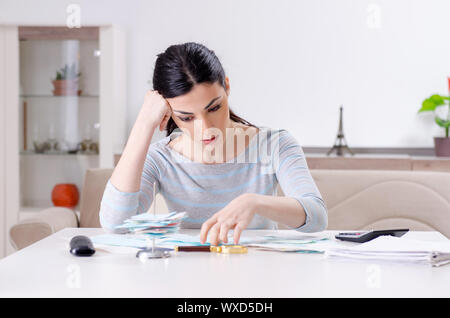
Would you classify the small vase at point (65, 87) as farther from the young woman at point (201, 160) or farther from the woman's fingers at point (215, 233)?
the woman's fingers at point (215, 233)

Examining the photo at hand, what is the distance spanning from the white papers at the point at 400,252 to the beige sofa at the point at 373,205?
985 mm

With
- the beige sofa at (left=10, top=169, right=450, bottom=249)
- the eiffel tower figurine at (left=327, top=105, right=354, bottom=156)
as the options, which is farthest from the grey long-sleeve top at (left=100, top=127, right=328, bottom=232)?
the eiffel tower figurine at (left=327, top=105, right=354, bottom=156)

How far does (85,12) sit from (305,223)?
9.52ft

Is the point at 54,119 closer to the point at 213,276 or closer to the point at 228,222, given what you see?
the point at 228,222

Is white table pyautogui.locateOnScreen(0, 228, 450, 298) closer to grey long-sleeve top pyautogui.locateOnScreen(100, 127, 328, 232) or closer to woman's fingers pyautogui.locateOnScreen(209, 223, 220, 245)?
woman's fingers pyautogui.locateOnScreen(209, 223, 220, 245)

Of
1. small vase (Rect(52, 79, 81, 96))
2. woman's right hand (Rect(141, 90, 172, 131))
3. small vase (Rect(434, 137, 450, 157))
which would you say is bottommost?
small vase (Rect(434, 137, 450, 157))

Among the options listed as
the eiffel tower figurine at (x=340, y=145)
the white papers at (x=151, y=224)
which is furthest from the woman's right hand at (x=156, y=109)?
the eiffel tower figurine at (x=340, y=145)

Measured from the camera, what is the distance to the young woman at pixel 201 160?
143 centimetres

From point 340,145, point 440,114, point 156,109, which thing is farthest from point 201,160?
point 440,114

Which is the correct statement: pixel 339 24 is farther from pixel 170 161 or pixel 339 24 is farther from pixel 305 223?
pixel 305 223

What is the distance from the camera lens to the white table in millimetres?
836

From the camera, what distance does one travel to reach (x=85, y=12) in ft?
12.4

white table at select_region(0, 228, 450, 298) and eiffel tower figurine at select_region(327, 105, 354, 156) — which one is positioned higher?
eiffel tower figurine at select_region(327, 105, 354, 156)

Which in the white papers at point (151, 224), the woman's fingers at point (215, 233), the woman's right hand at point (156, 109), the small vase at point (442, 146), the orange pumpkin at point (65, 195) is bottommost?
the orange pumpkin at point (65, 195)
